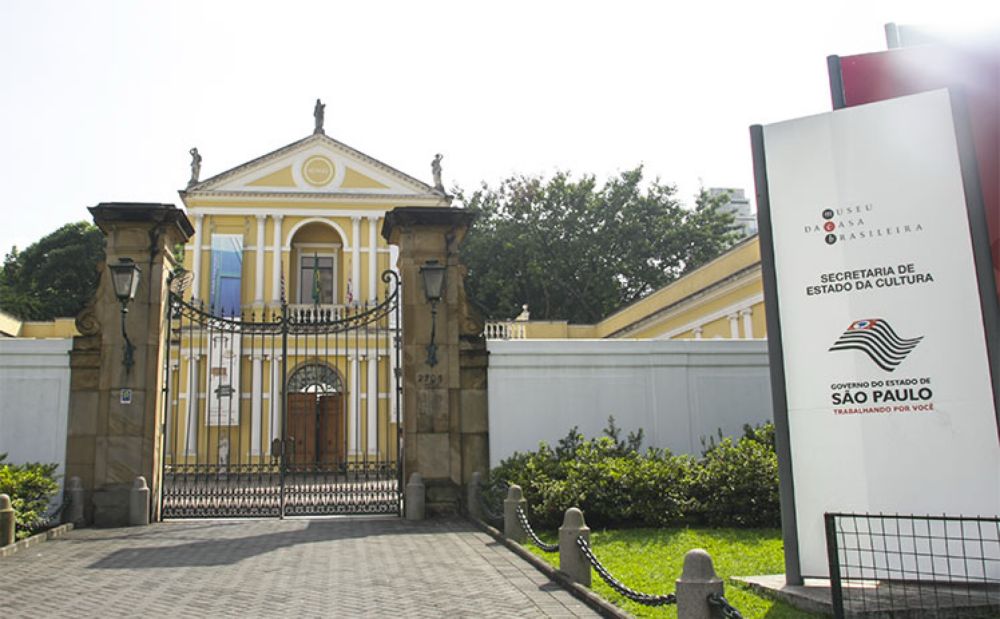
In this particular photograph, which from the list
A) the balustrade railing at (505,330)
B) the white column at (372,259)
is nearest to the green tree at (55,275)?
the white column at (372,259)

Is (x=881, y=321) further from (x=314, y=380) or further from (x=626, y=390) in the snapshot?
(x=314, y=380)

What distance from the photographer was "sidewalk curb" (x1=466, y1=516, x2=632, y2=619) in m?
7.08

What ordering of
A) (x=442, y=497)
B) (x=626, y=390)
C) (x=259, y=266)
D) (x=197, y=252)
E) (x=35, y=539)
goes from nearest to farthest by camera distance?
(x=35, y=539) → (x=442, y=497) → (x=626, y=390) → (x=197, y=252) → (x=259, y=266)

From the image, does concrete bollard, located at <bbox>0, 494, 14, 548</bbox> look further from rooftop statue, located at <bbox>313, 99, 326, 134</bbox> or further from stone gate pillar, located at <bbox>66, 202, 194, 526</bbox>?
rooftop statue, located at <bbox>313, 99, 326, 134</bbox>

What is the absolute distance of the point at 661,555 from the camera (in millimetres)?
9633

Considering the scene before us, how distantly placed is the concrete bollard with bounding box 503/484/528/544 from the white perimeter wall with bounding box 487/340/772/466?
3524 millimetres

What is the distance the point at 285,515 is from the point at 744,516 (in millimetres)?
7365

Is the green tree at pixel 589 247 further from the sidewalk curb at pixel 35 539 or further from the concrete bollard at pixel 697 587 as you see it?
the concrete bollard at pixel 697 587

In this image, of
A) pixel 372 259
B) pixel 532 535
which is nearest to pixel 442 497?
pixel 532 535

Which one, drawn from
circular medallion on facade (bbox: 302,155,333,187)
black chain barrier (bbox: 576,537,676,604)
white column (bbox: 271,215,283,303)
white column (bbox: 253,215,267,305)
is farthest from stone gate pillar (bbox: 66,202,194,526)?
circular medallion on facade (bbox: 302,155,333,187)

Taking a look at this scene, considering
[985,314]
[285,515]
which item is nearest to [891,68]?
[985,314]

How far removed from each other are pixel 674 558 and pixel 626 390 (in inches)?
240

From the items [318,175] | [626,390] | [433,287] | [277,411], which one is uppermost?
[318,175]

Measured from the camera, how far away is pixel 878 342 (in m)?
7.52
